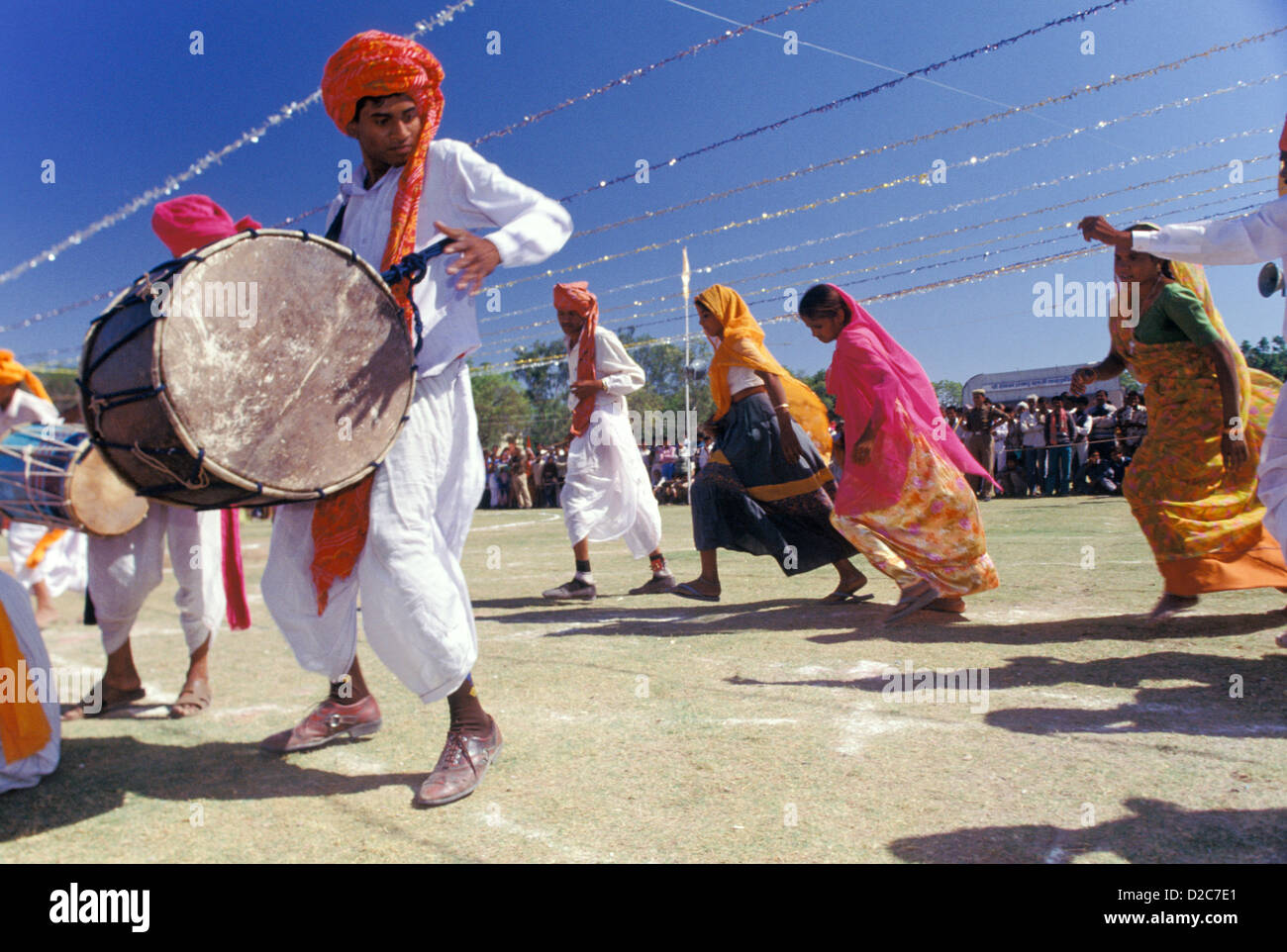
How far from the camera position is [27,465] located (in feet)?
12.0

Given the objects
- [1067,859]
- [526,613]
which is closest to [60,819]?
[1067,859]

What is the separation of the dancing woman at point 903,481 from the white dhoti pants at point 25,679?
3.45 meters

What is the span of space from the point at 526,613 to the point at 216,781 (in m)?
2.83

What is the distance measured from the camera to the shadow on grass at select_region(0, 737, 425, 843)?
2.51m

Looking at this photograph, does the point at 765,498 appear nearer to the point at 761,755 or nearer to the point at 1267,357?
the point at 761,755

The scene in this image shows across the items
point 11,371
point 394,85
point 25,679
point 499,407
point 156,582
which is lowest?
point 25,679

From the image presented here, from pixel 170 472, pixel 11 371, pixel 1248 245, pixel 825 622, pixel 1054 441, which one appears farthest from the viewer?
pixel 1054 441

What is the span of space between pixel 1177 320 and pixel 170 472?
3.98m

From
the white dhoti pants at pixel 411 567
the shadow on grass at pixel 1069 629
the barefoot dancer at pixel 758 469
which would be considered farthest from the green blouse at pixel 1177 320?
the white dhoti pants at pixel 411 567

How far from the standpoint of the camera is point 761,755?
2551mm

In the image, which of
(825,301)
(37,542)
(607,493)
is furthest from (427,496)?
(37,542)

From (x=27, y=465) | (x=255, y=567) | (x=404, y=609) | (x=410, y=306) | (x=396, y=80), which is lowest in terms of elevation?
(x=255, y=567)

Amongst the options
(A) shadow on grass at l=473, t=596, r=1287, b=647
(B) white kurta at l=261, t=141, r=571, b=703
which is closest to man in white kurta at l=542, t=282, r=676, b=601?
(A) shadow on grass at l=473, t=596, r=1287, b=647
